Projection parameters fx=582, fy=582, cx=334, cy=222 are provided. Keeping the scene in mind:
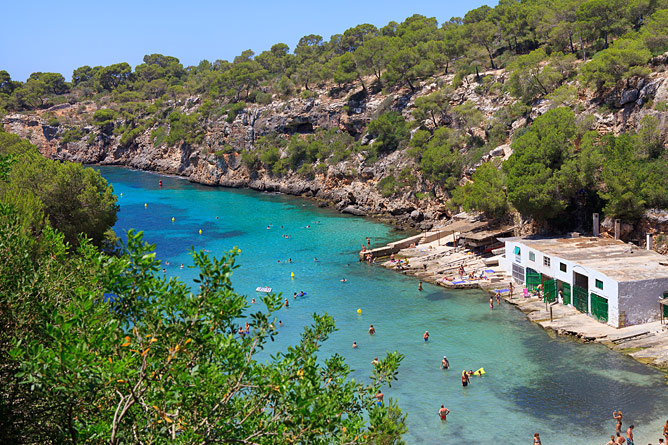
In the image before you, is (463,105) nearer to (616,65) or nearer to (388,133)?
(388,133)

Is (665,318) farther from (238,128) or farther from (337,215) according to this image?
(238,128)

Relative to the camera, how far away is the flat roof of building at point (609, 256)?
34.0 meters

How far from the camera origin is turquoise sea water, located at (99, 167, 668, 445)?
25.3 m

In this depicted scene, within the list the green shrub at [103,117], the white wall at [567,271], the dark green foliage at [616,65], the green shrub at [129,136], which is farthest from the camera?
the green shrub at [103,117]

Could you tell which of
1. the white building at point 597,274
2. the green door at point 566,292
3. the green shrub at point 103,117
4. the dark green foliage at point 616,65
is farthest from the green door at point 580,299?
the green shrub at point 103,117

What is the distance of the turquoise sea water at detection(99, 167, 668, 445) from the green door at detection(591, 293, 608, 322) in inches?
112

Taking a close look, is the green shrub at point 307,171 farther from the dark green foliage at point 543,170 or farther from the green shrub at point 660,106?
the green shrub at point 660,106

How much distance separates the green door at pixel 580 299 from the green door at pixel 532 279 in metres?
3.96

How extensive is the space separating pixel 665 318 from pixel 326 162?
2490 inches

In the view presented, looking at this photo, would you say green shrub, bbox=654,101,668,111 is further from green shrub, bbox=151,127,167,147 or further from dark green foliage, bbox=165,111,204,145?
green shrub, bbox=151,127,167,147

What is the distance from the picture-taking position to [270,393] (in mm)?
10195

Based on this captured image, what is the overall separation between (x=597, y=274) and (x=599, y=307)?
1948 millimetres

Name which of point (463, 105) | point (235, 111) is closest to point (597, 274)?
point (463, 105)

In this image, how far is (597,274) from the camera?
113 ft
